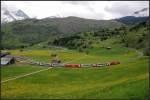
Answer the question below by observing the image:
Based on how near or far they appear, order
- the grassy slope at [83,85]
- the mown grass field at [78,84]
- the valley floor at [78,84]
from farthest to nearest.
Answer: the grassy slope at [83,85] < the valley floor at [78,84] < the mown grass field at [78,84]

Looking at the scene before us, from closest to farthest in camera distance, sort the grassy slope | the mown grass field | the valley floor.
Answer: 1. the mown grass field
2. the valley floor
3. the grassy slope

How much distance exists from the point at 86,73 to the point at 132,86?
41.6m

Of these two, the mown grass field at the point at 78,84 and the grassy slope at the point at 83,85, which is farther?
the grassy slope at the point at 83,85

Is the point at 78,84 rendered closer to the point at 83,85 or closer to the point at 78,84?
the point at 78,84

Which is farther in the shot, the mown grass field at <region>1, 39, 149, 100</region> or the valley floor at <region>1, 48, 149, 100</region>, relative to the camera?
the valley floor at <region>1, 48, 149, 100</region>

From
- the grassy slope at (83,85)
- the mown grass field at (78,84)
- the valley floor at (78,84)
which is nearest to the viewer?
the mown grass field at (78,84)

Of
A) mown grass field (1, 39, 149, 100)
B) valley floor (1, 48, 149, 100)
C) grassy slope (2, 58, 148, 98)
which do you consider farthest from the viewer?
grassy slope (2, 58, 148, 98)

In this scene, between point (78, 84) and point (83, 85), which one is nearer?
point (83, 85)

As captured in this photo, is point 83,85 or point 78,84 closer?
point 83,85

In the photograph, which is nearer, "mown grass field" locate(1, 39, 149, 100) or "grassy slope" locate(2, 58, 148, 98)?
"mown grass field" locate(1, 39, 149, 100)

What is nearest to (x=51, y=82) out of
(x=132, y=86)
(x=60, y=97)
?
(x=60, y=97)

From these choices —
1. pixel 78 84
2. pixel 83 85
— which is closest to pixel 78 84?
pixel 78 84

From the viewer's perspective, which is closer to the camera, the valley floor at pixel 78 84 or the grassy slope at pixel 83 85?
the valley floor at pixel 78 84

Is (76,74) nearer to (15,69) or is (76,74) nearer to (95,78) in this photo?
(95,78)
